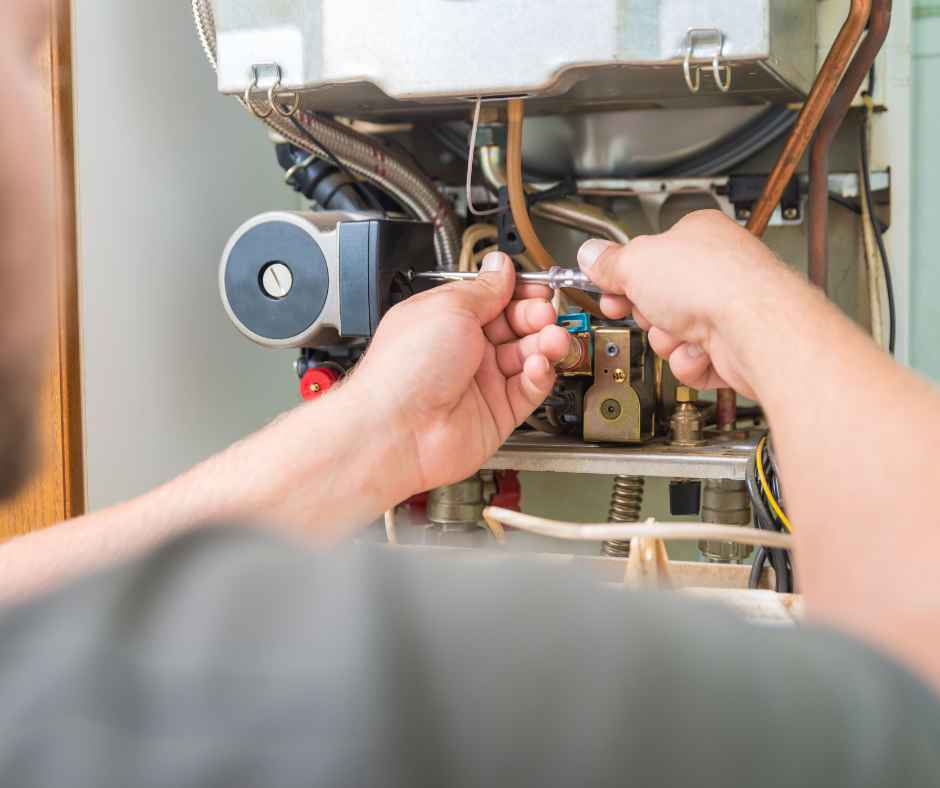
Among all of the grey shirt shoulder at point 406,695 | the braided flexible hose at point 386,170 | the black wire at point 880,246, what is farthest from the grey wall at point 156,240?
the grey shirt shoulder at point 406,695

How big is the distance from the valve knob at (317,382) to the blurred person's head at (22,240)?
679 mm

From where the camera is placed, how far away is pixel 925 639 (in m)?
0.38

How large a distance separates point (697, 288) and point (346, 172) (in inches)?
27.8

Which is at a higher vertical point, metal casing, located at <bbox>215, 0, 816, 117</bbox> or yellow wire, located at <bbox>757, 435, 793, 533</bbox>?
metal casing, located at <bbox>215, 0, 816, 117</bbox>

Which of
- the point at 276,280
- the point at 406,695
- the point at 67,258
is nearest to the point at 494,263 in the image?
the point at 276,280

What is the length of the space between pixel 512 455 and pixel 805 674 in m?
0.92

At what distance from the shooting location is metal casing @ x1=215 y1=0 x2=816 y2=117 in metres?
0.97

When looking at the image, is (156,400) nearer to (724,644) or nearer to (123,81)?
(123,81)

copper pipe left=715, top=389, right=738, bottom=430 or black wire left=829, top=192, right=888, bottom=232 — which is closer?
copper pipe left=715, top=389, right=738, bottom=430

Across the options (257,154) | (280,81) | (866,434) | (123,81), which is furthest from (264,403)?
(866,434)

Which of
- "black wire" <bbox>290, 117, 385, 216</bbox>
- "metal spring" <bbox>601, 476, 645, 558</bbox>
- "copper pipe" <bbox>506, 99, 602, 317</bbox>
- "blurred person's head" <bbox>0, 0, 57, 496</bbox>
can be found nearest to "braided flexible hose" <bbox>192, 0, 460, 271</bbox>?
"black wire" <bbox>290, 117, 385, 216</bbox>

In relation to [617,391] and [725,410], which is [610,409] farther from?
[725,410]

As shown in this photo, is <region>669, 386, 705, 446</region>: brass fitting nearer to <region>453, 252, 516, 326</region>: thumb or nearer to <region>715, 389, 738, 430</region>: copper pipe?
<region>715, 389, 738, 430</region>: copper pipe

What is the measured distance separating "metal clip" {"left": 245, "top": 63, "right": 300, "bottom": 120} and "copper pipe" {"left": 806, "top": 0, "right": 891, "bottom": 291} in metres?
0.60
